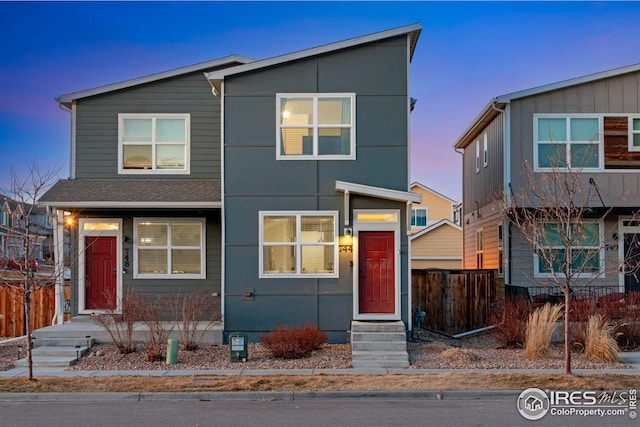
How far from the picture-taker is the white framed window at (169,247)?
17.0 m

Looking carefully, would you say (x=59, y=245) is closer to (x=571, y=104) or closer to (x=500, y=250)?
(x=500, y=250)

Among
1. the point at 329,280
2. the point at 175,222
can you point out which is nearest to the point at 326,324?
the point at 329,280

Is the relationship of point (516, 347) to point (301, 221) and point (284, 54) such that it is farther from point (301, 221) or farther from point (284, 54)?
point (284, 54)

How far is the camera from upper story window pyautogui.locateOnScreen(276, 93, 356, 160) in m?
15.5

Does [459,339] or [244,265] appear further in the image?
[459,339]

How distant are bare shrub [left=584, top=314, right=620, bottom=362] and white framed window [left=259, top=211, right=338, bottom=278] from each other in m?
5.70

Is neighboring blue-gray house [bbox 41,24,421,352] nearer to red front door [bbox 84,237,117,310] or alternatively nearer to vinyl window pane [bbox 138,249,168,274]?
red front door [bbox 84,237,117,310]

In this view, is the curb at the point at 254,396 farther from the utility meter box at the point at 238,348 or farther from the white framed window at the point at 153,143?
the white framed window at the point at 153,143

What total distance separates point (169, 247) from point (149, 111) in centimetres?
367

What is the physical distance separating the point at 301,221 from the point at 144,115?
5.41 m

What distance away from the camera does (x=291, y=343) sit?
13578 mm

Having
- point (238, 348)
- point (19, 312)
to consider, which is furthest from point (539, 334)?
point (19, 312)

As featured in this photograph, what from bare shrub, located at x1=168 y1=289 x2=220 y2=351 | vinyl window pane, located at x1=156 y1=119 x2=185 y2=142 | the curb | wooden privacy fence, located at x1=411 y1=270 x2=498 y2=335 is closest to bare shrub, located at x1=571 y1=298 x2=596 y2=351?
wooden privacy fence, located at x1=411 y1=270 x2=498 y2=335

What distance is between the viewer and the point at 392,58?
15.6 m
